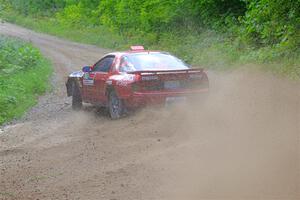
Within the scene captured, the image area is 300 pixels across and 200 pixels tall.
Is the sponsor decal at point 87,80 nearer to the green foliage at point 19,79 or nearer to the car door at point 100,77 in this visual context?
the car door at point 100,77

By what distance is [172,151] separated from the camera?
9.05 m

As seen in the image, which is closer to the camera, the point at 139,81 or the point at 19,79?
the point at 139,81

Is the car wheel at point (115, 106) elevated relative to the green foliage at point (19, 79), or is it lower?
elevated

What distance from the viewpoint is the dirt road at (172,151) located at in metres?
7.29

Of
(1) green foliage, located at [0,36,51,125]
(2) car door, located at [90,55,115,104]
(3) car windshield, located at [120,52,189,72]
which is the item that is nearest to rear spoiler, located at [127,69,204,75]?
(3) car windshield, located at [120,52,189,72]

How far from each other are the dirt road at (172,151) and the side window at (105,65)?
1.07 metres

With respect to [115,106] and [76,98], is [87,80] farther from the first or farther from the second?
[115,106]

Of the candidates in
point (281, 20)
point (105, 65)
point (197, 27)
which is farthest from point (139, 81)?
point (197, 27)

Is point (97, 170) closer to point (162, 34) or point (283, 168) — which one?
point (283, 168)

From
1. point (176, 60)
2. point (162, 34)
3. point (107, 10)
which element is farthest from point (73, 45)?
point (176, 60)

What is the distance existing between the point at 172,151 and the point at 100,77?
5.03 m

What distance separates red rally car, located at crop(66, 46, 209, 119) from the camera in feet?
39.6

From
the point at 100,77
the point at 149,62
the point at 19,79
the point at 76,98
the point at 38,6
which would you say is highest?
the point at 38,6

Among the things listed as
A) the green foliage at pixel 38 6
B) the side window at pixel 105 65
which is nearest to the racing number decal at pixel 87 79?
the side window at pixel 105 65
